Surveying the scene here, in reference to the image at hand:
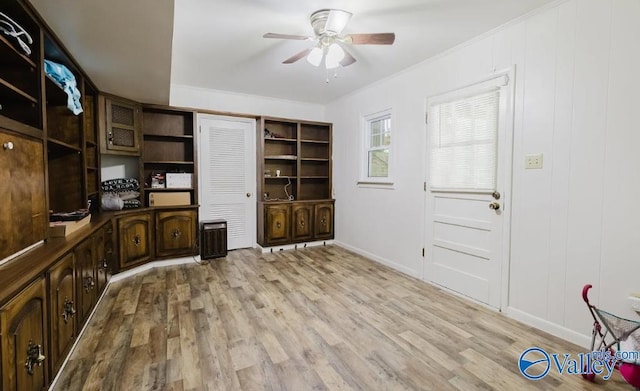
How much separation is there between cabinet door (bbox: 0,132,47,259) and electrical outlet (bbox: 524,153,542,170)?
11.5 ft

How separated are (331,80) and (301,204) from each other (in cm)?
206

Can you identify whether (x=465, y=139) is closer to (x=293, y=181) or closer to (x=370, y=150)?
(x=370, y=150)

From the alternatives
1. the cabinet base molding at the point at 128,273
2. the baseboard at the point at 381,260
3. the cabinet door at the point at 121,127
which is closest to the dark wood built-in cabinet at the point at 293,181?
the baseboard at the point at 381,260

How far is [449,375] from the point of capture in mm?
1771

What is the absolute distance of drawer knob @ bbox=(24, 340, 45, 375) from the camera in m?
1.31

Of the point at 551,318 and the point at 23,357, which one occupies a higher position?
the point at 23,357

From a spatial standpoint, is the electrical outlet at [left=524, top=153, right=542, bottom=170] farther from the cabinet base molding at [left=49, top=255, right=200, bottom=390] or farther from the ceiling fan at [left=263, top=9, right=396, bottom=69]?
the cabinet base molding at [left=49, top=255, right=200, bottom=390]

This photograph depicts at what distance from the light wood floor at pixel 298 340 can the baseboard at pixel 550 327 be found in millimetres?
66

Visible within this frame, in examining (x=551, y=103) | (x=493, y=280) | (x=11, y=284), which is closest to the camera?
(x=11, y=284)

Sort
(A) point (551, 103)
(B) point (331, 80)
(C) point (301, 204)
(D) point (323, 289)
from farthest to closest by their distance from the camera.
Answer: (C) point (301, 204) → (B) point (331, 80) → (D) point (323, 289) → (A) point (551, 103)

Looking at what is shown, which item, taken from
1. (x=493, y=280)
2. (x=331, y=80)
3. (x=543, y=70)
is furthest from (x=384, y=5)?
(x=493, y=280)

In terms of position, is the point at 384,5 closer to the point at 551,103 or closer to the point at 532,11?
the point at 532,11

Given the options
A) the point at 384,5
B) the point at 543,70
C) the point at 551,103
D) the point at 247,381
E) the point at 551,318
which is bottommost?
the point at 247,381

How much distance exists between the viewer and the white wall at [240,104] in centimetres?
425
